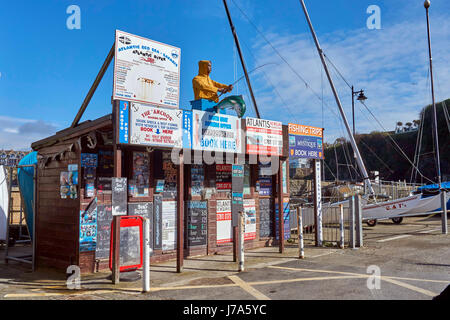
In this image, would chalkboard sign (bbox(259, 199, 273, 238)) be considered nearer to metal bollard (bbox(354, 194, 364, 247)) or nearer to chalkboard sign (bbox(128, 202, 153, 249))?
metal bollard (bbox(354, 194, 364, 247))

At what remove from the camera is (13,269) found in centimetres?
925

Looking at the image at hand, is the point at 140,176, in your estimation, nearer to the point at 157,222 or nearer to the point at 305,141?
the point at 157,222

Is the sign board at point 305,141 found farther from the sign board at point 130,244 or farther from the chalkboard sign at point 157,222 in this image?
the sign board at point 130,244

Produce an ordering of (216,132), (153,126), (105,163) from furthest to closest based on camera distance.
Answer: (216,132), (105,163), (153,126)

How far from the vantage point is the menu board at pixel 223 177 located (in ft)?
36.2

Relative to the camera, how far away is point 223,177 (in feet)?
36.6

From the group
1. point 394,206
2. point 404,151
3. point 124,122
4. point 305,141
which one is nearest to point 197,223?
point 124,122

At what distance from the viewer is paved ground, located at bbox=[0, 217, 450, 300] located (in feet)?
20.9

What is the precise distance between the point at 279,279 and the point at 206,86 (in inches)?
241

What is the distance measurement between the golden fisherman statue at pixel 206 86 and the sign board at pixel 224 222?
10.5 feet

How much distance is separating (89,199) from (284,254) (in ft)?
18.3

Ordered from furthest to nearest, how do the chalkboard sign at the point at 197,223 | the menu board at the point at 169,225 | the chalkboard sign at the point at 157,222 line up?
the chalkboard sign at the point at 197,223
the menu board at the point at 169,225
the chalkboard sign at the point at 157,222

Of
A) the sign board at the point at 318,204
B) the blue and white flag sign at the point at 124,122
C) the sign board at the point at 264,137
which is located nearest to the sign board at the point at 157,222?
the blue and white flag sign at the point at 124,122

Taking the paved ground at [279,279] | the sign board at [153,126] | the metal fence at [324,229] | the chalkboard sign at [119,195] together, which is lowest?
the paved ground at [279,279]
